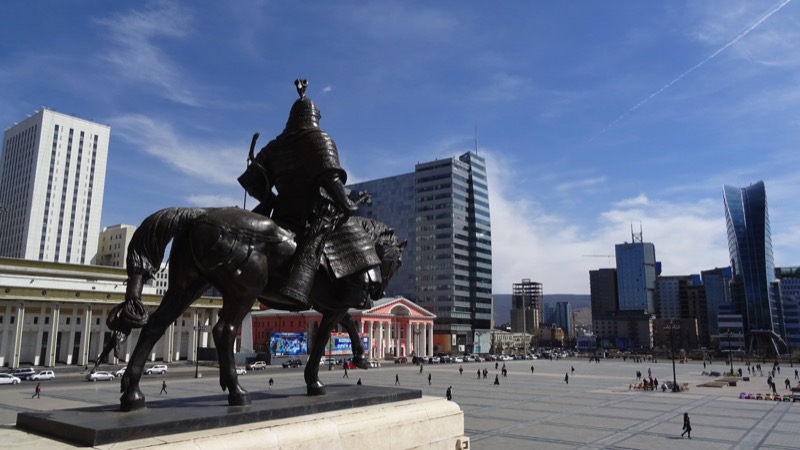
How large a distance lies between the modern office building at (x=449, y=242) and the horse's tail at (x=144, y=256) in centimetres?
11768

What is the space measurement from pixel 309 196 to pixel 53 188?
400 ft

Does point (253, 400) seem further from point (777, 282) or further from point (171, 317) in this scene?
point (777, 282)

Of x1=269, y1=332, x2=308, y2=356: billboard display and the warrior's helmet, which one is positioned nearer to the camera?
the warrior's helmet

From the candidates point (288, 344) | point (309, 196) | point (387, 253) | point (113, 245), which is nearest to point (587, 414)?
point (387, 253)

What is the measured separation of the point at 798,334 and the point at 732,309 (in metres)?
18.0

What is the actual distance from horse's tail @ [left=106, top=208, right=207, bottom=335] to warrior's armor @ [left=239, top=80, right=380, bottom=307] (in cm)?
171

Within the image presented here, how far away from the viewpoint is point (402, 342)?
93812 millimetres

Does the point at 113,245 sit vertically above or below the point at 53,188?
below

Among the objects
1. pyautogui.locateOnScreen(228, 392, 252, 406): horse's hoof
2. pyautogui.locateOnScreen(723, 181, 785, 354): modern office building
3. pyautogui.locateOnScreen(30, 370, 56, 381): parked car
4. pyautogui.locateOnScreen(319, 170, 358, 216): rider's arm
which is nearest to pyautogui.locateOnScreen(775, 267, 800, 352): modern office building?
pyautogui.locateOnScreen(723, 181, 785, 354): modern office building

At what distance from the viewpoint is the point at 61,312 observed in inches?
2368

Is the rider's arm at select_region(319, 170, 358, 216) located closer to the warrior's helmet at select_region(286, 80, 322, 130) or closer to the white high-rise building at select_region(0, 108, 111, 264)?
the warrior's helmet at select_region(286, 80, 322, 130)

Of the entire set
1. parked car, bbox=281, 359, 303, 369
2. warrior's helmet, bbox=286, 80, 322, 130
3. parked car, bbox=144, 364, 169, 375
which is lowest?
parked car, bbox=281, 359, 303, 369

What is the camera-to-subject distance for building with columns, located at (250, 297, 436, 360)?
273 feet

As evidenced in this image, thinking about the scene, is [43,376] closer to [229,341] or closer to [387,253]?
[387,253]
